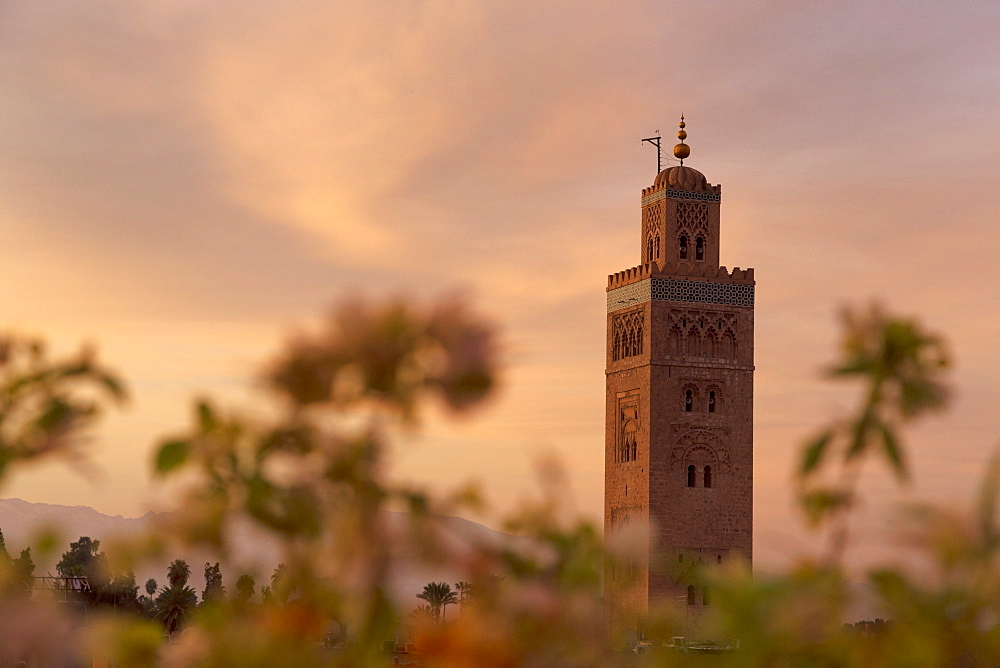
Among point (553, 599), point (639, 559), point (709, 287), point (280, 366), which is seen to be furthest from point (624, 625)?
point (709, 287)

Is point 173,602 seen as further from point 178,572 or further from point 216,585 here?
point 216,585

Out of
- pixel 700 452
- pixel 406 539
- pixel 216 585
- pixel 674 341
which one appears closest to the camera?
pixel 406 539

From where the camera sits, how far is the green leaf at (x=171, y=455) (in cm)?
133

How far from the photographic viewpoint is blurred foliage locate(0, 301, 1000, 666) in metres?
1.30

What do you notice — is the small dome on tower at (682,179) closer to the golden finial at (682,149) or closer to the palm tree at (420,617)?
the golden finial at (682,149)

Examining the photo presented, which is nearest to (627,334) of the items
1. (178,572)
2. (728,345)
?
(728,345)

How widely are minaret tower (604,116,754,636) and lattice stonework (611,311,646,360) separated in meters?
0.05

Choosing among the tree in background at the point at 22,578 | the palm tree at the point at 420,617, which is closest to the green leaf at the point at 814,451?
the palm tree at the point at 420,617

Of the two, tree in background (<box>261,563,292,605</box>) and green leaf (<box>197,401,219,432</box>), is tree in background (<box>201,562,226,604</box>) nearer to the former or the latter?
tree in background (<box>261,563,292,605</box>)

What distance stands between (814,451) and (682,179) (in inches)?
1623

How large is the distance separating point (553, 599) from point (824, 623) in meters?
0.27

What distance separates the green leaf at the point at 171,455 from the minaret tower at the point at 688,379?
1558 inches

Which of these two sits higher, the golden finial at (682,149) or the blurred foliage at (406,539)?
the golden finial at (682,149)

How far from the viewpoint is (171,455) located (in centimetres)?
134
